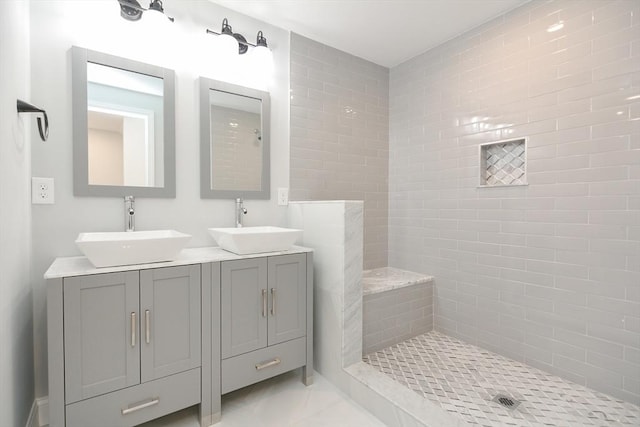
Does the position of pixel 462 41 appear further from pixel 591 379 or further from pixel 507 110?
pixel 591 379

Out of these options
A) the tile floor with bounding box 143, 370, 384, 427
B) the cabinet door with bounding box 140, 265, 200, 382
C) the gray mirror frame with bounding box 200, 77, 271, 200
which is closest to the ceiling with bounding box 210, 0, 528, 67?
the gray mirror frame with bounding box 200, 77, 271, 200

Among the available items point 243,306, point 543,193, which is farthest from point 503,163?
point 243,306

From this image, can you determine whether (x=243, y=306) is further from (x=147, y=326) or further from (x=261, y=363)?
(x=147, y=326)

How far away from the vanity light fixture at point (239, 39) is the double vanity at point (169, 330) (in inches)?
54.3

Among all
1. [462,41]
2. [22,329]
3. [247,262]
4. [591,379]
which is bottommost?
[591,379]

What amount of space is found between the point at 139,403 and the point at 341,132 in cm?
232

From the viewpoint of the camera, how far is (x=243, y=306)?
172cm

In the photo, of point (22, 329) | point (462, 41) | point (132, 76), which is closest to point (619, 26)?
point (462, 41)

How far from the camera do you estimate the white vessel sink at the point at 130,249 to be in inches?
52.3

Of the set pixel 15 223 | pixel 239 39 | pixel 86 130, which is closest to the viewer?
pixel 15 223

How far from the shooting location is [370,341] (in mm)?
2250

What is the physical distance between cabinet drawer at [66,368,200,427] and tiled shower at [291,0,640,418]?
4.87 feet

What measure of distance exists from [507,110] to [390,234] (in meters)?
1.44

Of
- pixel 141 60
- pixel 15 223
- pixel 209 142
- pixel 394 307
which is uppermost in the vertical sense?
pixel 141 60
